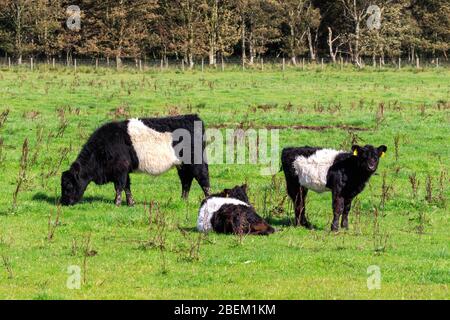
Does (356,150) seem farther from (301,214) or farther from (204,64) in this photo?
(204,64)

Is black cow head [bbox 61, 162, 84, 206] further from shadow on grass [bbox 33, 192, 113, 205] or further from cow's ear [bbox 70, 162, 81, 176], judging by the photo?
shadow on grass [bbox 33, 192, 113, 205]

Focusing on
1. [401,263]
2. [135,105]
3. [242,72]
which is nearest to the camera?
[401,263]

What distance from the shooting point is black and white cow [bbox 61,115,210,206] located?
58.6 feet

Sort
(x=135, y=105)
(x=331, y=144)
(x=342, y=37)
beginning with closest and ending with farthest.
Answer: (x=331, y=144) → (x=135, y=105) → (x=342, y=37)

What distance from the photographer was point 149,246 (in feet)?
45.5

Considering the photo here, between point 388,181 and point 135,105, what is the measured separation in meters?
17.0

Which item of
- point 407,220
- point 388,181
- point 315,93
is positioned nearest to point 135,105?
point 315,93

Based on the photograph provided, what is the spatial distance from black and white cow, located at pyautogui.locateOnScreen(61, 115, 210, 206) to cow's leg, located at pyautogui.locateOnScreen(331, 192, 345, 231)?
403 centimetres

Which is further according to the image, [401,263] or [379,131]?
[379,131]

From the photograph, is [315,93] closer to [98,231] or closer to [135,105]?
[135,105]

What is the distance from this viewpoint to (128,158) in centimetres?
1820

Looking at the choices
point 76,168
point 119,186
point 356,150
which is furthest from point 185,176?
point 356,150

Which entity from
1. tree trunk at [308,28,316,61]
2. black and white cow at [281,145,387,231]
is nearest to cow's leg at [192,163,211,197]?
black and white cow at [281,145,387,231]

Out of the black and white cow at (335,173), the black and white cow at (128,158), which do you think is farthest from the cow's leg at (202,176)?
the black and white cow at (335,173)
